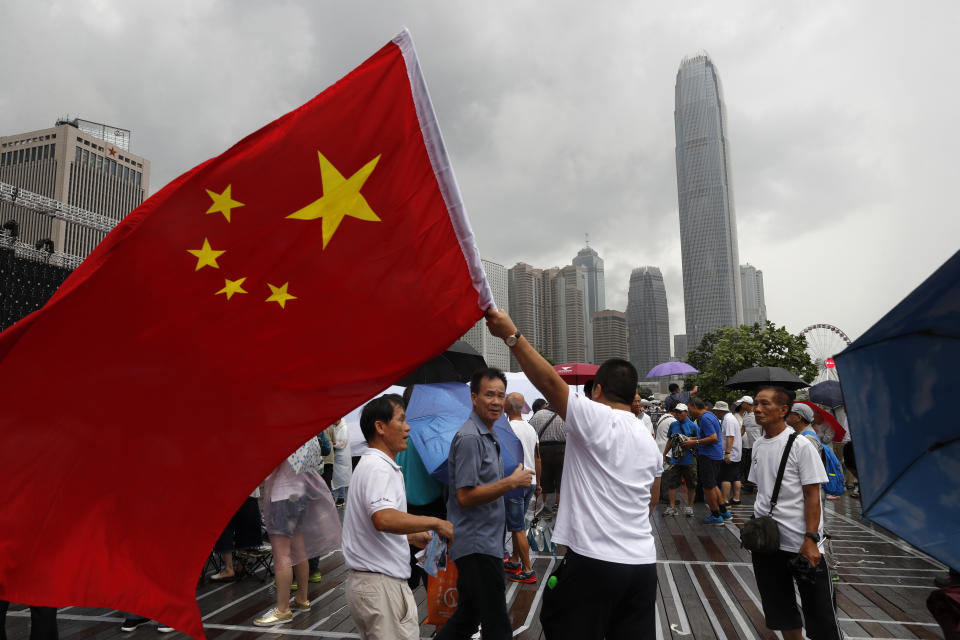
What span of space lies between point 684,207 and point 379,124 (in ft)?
518

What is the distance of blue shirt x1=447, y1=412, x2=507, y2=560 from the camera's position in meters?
3.43

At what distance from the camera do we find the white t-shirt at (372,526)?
10.2ft

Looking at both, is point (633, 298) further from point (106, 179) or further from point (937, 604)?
point (937, 604)

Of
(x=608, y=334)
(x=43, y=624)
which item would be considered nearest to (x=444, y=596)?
(x=43, y=624)

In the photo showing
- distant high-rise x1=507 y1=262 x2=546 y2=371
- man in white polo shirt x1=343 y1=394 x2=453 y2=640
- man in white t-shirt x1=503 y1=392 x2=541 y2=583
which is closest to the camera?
man in white polo shirt x1=343 y1=394 x2=453 y2=640

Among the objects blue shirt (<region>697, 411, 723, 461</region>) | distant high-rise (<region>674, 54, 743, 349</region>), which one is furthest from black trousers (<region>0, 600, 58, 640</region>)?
distant high-rise (<region>674, 54, 743, 349</region>)

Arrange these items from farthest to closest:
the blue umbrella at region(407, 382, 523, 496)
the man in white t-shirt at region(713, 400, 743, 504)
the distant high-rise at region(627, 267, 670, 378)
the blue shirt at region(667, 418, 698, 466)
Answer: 1. the distant high-rise at region(627, 267, 670, 378)
2. the man in white t-shirt at region(713, 400, 743, 504)
3. the blue shirt at region(667, 418, 698, 466)
4. the blue umbrella at region(407, 382, 523, 496)

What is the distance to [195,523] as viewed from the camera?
2.64 m

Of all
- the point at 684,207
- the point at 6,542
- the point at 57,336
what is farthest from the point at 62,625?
the point at 684,207

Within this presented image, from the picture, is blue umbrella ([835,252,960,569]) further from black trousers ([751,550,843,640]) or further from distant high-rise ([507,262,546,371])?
distant high-rise ([507,262,546,371])

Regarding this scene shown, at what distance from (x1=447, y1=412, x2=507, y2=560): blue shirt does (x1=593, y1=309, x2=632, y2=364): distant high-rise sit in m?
140

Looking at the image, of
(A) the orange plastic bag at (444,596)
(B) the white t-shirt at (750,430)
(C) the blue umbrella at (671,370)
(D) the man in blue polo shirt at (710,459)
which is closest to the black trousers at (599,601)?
(A) the orange plastic bag at (444,596)

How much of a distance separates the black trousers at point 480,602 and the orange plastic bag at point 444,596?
198 millimetres

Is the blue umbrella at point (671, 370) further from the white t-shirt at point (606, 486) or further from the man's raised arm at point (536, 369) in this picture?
the man's raised arm at point (536, 369)
